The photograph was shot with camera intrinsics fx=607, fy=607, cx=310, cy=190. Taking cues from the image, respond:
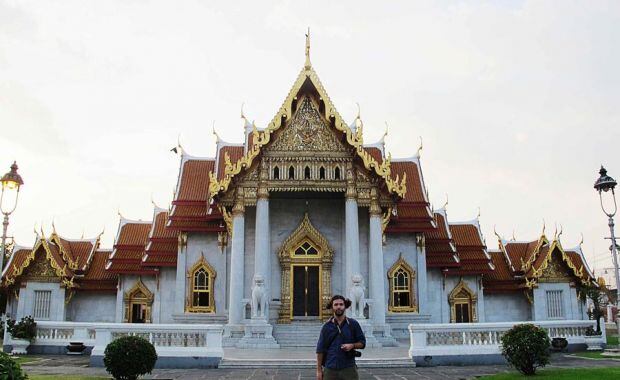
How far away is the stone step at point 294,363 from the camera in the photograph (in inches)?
560

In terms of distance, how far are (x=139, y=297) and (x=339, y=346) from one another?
19.5 metres

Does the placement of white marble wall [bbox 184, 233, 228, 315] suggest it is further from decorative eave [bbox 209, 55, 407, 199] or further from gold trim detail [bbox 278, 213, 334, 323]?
decorative eave [bbox 209, 55, 407, 199]

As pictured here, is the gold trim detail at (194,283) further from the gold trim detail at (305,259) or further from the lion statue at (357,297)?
the lion statue at (357,297)

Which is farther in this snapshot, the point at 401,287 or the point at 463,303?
the point at 463,303

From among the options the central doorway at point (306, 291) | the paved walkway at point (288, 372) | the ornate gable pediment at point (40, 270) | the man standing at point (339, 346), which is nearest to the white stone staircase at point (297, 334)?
the central doorway at point (306, 291)

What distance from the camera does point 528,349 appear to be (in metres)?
11.5

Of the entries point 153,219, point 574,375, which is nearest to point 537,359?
point 574,375

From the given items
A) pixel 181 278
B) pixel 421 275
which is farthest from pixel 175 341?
pixel 421 275

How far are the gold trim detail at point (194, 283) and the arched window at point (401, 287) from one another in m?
6.55

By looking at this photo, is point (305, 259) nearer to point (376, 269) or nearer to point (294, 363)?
point (376, 269)

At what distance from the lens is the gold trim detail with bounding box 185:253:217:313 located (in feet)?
71.9

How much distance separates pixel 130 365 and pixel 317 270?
11.5m

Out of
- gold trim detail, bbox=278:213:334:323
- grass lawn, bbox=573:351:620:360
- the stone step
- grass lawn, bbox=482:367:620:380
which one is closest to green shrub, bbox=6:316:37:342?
the stone step

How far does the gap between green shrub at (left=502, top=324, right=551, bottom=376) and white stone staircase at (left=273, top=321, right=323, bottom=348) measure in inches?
337
